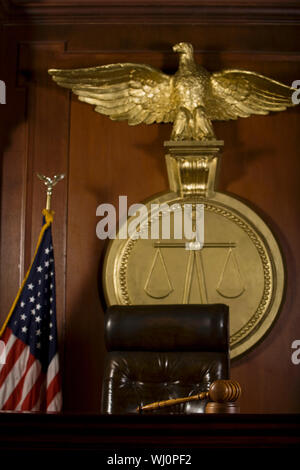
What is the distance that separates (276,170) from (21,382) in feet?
5.73

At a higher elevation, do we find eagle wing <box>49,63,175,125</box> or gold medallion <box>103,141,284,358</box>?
eagle wing <box>49,63,175,125</box>

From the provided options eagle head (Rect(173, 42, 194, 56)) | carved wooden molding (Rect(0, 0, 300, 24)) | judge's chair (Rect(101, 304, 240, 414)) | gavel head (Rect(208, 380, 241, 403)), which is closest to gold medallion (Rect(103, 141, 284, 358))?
eagle head (Rect(173, 42, 194, 56))

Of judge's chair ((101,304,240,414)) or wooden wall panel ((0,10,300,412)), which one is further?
wooden wall panel ((0,10,300,412))

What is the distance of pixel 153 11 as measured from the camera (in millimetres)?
3645

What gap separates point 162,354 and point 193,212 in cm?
106

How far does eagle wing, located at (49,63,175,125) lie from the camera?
3.46 m

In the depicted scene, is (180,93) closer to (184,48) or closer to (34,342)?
(184,48)

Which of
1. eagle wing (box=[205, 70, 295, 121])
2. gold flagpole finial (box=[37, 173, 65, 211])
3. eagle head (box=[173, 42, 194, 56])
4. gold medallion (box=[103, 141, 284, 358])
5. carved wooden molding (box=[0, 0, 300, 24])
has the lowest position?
gold medallion (box=[103, 141, 284, 358])

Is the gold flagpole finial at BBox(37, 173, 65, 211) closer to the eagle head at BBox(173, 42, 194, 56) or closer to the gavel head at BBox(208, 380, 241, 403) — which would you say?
the eagle head at BBox(173, 42, 194, 56)

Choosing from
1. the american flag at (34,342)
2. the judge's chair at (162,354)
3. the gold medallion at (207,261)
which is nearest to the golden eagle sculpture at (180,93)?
the gold medallion at (207,261)

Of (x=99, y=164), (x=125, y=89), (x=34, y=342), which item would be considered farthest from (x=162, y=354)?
(x=125, y=89)

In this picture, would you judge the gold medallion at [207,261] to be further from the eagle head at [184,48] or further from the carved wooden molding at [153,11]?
the carved wooden molding at [153,11]

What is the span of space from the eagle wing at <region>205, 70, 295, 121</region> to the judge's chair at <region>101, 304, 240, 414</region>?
4.39 ft

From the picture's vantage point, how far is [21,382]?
3.03 metres
